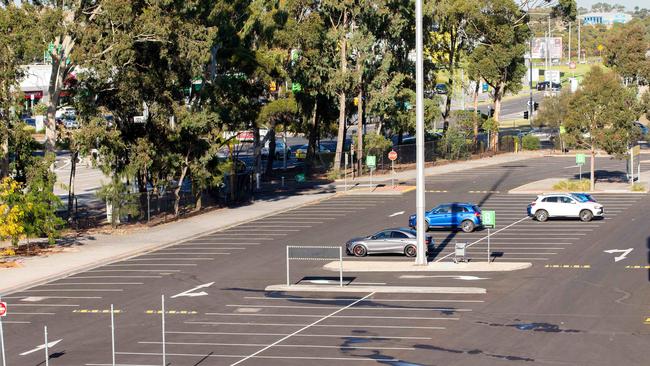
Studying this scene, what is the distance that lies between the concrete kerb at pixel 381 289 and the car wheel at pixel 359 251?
726 cm

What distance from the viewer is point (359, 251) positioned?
4769 cm

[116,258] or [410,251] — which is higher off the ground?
[410,251]

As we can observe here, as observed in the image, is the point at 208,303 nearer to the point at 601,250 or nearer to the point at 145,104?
the point at 601,250

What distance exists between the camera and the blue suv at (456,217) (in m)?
53.6

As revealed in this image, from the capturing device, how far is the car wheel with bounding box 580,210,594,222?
55781 millimetres

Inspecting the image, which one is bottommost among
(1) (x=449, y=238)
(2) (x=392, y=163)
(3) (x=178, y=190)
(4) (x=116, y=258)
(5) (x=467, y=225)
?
(4) (x=116, y=258)

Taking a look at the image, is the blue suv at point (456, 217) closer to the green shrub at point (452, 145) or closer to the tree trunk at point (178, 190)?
the tree trunk at point (178, 190)

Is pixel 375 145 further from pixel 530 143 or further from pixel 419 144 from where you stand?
pixel 419 144

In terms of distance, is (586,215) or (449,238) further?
(586,215)

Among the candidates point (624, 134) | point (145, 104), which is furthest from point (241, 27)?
point (624, 134)

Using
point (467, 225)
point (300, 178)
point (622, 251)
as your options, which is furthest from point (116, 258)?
point (300, 178)

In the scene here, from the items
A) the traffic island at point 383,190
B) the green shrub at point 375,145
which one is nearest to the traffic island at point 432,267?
the traffic island at point 383,190

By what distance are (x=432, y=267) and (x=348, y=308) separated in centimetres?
842

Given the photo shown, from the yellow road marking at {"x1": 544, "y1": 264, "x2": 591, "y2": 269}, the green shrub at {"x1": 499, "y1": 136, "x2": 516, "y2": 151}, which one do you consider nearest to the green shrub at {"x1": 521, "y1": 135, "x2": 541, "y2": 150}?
the green shrub at {"x1": 499, "y1": 136, "x2": 516, "y2": 151}
